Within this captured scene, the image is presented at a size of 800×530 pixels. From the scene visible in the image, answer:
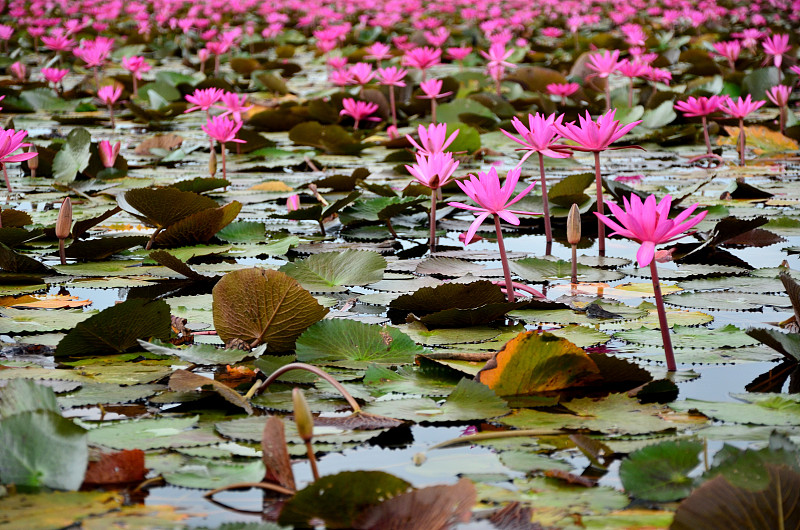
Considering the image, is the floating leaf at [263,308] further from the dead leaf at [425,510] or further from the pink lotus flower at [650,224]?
the dead leaf at [425,510]

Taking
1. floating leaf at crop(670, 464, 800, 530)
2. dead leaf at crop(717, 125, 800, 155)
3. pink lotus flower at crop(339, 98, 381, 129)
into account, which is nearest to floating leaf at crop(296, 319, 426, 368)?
floating leaf at crop(670, 464, 800, 530)

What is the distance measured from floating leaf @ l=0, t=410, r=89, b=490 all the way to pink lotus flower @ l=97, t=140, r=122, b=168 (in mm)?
2442

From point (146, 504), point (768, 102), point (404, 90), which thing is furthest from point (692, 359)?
point (768, 102)

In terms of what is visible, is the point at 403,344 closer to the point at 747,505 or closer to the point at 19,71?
the point at 747,505

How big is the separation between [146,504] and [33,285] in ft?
3.85

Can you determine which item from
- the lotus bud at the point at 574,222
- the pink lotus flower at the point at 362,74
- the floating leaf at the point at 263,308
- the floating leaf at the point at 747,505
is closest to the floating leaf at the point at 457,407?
the floating leaf at the point at 263,308

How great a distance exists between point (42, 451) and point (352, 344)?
60 cm

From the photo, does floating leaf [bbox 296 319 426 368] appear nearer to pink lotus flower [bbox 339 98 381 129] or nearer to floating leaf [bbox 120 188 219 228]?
floating leaf [bbox 120 188 219 228]

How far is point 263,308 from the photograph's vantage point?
61.9 inches

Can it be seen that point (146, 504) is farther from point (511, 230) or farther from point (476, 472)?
point (511, 230)

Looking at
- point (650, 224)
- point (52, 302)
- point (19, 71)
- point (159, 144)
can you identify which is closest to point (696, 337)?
point (650, 224)

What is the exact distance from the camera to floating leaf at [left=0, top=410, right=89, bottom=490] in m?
1.06

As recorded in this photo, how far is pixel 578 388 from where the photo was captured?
1.43m

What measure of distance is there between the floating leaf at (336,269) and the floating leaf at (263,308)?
43 cm
